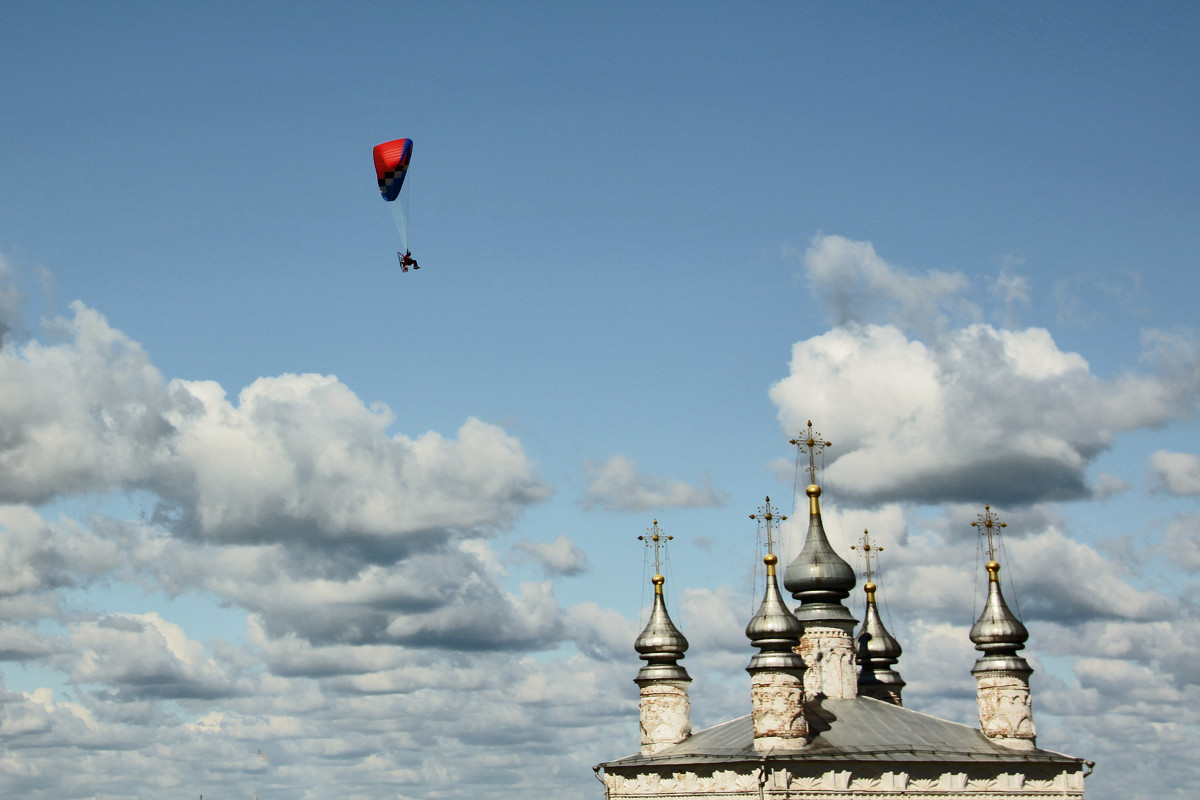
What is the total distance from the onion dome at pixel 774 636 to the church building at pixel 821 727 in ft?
0.14

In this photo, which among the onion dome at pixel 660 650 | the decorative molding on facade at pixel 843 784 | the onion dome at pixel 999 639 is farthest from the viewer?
the onion dome at pixel 660 650

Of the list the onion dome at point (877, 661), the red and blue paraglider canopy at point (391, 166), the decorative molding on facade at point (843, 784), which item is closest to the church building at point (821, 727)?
the decorative molding on facade at point (843, 784)

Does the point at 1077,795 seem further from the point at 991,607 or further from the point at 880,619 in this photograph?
the point at 880,619

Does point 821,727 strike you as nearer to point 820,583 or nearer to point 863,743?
point 863,743

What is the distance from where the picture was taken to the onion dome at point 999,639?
184ft

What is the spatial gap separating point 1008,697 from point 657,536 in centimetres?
1431

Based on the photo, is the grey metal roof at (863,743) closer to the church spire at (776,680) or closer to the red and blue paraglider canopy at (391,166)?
the church spire at (776,680)


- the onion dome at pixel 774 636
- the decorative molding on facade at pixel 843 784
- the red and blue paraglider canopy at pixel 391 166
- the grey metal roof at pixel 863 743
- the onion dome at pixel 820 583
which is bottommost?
the decorative molding on facade at pixel 843 784

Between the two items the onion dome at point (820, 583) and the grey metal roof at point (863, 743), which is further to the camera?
the onion dome at point (820, 583)

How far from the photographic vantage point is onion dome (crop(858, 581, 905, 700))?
6550 centimetres

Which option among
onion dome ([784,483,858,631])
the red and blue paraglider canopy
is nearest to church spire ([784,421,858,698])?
onion dome ([784,483,858,631])

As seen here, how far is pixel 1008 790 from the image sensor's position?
53.3m

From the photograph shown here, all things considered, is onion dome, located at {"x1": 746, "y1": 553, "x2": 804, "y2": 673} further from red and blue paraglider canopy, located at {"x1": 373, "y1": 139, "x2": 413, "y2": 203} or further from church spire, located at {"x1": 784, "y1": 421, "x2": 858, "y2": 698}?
red and blue paraglider canopy, located at {"x1": 373, "y1": 139, "x2": 413, "y2": 203}

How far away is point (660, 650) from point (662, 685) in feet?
4.12
